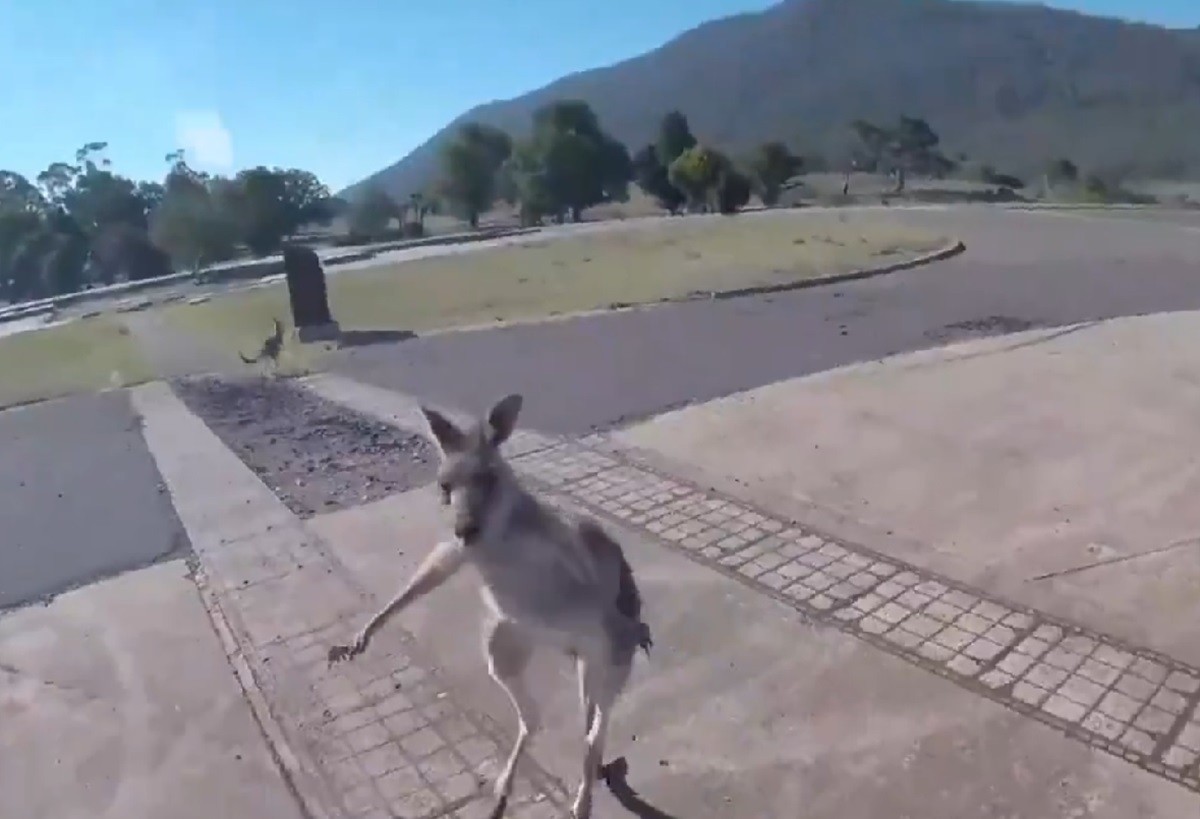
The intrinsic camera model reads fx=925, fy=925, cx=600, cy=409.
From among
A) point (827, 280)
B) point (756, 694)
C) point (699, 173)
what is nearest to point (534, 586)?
point (756, 694)

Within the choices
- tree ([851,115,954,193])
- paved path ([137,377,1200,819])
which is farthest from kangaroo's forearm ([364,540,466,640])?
tree ([851,115,954,193])

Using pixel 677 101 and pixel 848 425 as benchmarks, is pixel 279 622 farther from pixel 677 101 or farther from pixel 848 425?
pixel 677 101

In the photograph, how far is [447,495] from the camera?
9.94 ft

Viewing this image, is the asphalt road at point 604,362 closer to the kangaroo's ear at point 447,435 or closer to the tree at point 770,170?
the kangaroo's ear at point 447,435

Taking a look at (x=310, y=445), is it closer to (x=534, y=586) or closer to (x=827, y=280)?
(x=534, y=586)

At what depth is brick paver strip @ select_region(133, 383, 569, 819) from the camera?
4.53 metres

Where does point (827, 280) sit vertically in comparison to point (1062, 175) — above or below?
above

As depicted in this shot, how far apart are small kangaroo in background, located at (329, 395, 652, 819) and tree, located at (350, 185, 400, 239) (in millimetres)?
63146

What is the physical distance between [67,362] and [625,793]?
2054 cm

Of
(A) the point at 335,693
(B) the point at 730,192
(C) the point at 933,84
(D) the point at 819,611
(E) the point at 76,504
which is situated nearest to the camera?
(A) the point at 335,693

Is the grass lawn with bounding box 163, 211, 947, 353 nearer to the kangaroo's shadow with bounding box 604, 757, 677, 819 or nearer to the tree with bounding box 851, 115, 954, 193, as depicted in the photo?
the kangaroo's shadow with bounding box 604, 757, 677, 819

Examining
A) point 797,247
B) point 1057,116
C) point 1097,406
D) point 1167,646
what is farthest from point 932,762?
point 1057,116

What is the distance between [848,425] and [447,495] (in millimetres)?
7178

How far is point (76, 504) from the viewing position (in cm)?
926
